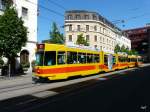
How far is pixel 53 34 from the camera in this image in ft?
170

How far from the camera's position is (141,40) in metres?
130

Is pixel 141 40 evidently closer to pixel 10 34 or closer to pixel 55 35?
pixel 55 35

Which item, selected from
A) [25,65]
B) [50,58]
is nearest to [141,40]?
[25,65]

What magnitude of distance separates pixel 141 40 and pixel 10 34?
109m

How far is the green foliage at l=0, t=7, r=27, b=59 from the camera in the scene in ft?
87.7

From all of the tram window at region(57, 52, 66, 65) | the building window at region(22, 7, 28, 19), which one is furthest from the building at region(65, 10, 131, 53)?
the tram window at region(57, 52, 66, 65)

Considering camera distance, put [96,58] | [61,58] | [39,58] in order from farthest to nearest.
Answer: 1. [96,58]
2. [61,58]
3. [39,58]

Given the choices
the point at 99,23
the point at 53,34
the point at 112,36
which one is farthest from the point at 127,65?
the point at 112,36

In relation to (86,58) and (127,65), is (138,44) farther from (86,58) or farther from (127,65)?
(86,58)

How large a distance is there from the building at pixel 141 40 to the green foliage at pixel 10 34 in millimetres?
98384

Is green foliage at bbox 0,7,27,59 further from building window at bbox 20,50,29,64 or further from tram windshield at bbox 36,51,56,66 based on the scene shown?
building window at bbox 20,50,29,64

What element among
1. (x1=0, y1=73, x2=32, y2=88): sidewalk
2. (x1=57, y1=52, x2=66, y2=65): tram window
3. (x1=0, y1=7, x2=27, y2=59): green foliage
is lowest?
(x1=0, y1=73, x2=32, y2=88): sidewalk

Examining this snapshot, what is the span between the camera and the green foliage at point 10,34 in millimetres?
26719

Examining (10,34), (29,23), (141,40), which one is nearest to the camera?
(10,34)
